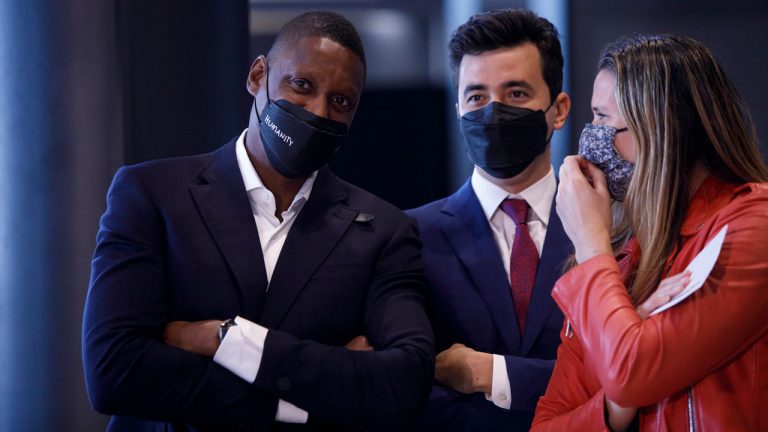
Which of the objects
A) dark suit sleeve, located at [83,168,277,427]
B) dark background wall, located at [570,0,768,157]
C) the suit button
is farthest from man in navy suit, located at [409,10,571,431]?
dark background wall, located at [570,0,768,157]

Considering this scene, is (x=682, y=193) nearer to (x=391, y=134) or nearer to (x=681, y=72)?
(x=681, y=72)

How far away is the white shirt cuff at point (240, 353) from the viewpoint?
2291 millimetres

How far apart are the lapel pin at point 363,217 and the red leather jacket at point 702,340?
78 cm

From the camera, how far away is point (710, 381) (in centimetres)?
193

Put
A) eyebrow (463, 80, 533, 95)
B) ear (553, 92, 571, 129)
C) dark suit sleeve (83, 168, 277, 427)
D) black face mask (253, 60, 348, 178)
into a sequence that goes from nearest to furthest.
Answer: dark suit sleeve (83, 168, 277, 427) < black face mask (253, 60, 348, 178) < eyebrow (463, 80, 533, 95) < ear (553, 92, 571, 129)

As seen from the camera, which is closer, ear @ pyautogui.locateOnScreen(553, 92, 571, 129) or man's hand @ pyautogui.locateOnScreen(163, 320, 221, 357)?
man's hand @ pyautogui.locateOnScreen(163, 320, 221, 357)

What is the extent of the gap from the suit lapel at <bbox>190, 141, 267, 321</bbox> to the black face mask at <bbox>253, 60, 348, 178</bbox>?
5.3 inches

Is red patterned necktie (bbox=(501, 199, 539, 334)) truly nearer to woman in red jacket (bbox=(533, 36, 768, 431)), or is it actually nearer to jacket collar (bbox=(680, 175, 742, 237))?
woman in red jacket (bbox=(533, 36, 768, 431))

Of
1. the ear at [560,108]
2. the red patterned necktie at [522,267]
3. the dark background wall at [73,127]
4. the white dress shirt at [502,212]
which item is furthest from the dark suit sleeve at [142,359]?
the ear at [560,108]

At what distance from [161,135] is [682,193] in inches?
89.3

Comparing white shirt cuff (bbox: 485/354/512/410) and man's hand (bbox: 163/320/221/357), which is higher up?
man's hand (bbox: 163/320/221/357)

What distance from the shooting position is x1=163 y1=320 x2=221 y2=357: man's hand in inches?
91.3

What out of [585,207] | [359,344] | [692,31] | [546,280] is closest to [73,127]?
[359,344]

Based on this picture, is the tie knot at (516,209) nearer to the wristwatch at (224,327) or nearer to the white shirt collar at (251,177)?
the white shirt collar at (251,177)
